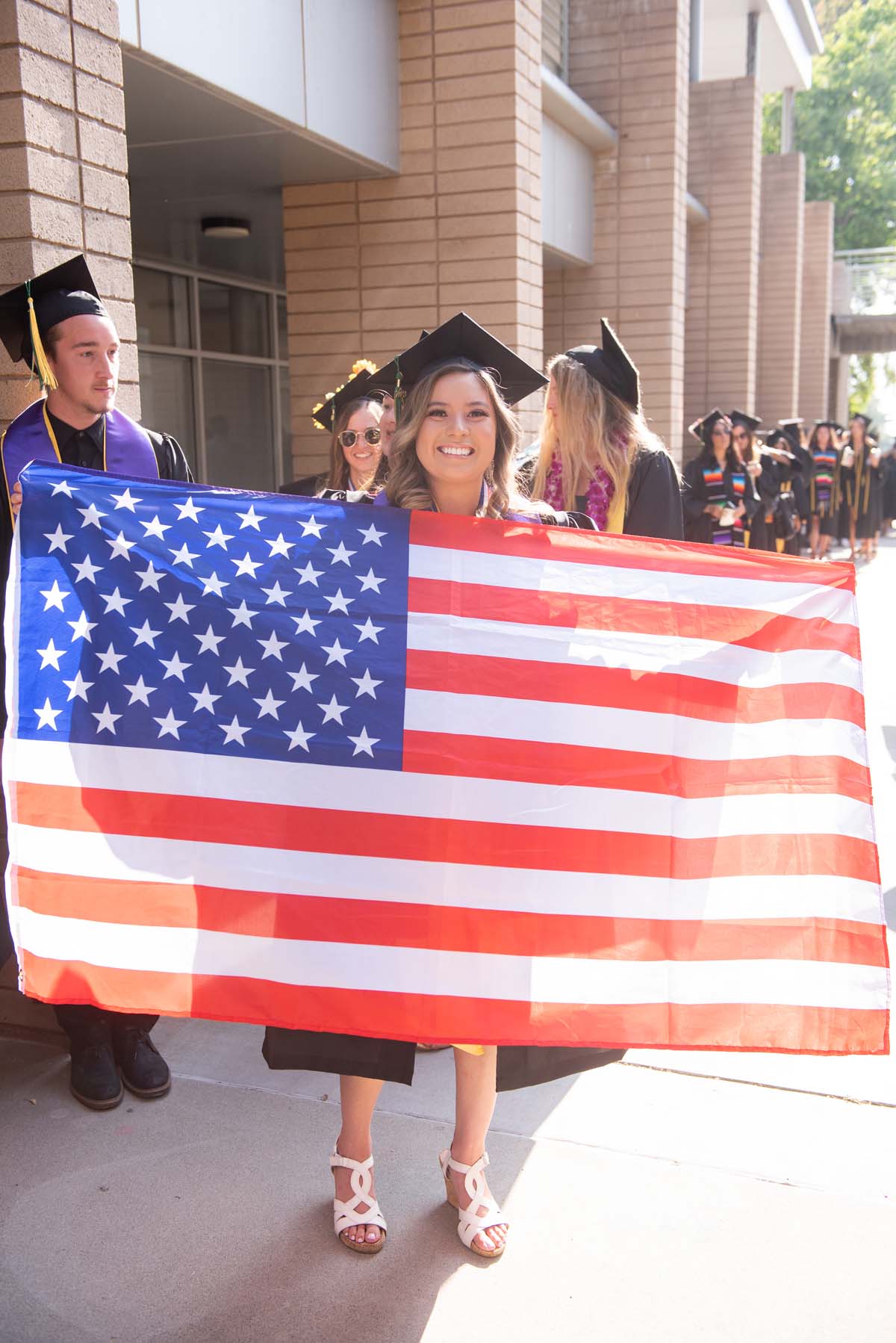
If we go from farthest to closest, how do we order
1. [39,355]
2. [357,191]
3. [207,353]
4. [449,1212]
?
[207,353] → [357,191] → [39,355] → [449,1212]

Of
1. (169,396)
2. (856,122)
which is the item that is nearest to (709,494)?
(169,396)

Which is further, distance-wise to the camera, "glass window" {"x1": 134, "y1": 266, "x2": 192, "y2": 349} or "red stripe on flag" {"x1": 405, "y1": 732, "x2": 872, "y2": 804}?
"glass window" {"x1": 134, "y1": 266, "x2": 192, "y2": 349}

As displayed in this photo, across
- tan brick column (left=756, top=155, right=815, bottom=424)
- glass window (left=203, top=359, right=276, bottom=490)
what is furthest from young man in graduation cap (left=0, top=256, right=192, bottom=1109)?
tan brick column (left=756, top=155, right=815, bottom=424)

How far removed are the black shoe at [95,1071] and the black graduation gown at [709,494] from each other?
7.99m

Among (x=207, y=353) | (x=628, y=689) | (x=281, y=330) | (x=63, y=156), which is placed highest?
(x=281, y=330)

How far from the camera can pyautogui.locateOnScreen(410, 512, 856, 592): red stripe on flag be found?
2.92 m

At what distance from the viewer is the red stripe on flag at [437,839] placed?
2770 millimetres

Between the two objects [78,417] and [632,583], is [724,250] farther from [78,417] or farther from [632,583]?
[632,583]

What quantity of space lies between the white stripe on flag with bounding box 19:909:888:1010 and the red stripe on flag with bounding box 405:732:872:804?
1.32 feet

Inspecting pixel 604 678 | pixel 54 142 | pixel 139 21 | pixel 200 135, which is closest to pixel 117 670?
→ pixel 604 678

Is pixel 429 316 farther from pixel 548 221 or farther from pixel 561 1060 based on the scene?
pixel 561 1060

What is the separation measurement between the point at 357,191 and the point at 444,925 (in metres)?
6.72

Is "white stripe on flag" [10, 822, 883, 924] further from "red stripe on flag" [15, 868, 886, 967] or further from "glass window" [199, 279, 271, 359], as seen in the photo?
"glass window" [199, 279, 271, 359]

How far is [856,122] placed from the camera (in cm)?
4772
